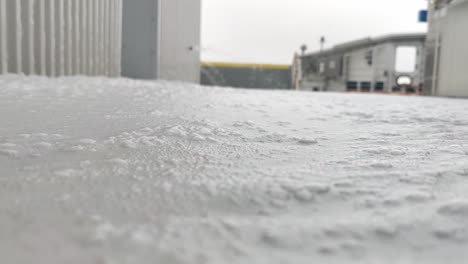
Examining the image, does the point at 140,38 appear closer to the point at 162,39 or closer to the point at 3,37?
the point at 162,39

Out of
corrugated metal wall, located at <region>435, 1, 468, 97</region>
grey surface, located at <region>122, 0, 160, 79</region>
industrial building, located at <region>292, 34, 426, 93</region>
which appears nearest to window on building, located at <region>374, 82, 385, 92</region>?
industrial building, located at <region>292, 34, 426, 93</region>

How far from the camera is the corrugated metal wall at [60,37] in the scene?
255 cm

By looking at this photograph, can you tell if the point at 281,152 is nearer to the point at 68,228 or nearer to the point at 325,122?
the point at 68,228

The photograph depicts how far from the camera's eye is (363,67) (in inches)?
343

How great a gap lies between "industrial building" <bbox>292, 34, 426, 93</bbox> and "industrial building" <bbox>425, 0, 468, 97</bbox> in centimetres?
227

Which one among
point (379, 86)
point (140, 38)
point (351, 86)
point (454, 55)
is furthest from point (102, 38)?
point (351, 86)

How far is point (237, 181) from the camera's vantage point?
68cm

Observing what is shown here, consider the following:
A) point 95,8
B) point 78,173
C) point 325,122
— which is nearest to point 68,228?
point 78,173

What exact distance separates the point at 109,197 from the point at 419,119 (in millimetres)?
1633

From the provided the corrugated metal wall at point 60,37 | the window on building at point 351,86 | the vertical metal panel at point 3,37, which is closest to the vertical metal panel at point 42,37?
the corrugated metal wall at point 60,37

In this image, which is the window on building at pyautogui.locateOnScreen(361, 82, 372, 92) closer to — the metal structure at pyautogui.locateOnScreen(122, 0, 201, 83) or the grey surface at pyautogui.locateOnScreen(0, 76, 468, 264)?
the metal structure at pyautogui.locateOnScreen(122, 0, 201, 83)

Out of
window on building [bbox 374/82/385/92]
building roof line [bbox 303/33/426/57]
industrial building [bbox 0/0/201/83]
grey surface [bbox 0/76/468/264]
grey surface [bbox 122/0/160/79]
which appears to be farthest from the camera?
window on building [bbox 374/82/385/92]

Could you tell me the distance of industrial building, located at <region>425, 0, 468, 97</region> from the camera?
423 centimetres

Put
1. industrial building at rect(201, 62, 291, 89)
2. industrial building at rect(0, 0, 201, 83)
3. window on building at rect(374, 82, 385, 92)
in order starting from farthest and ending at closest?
industrial building at rect(201, 62, 291, 89), window on building at rect(374, 82, 385, 92), industrial building at rect(0, 0, 201, 83)
